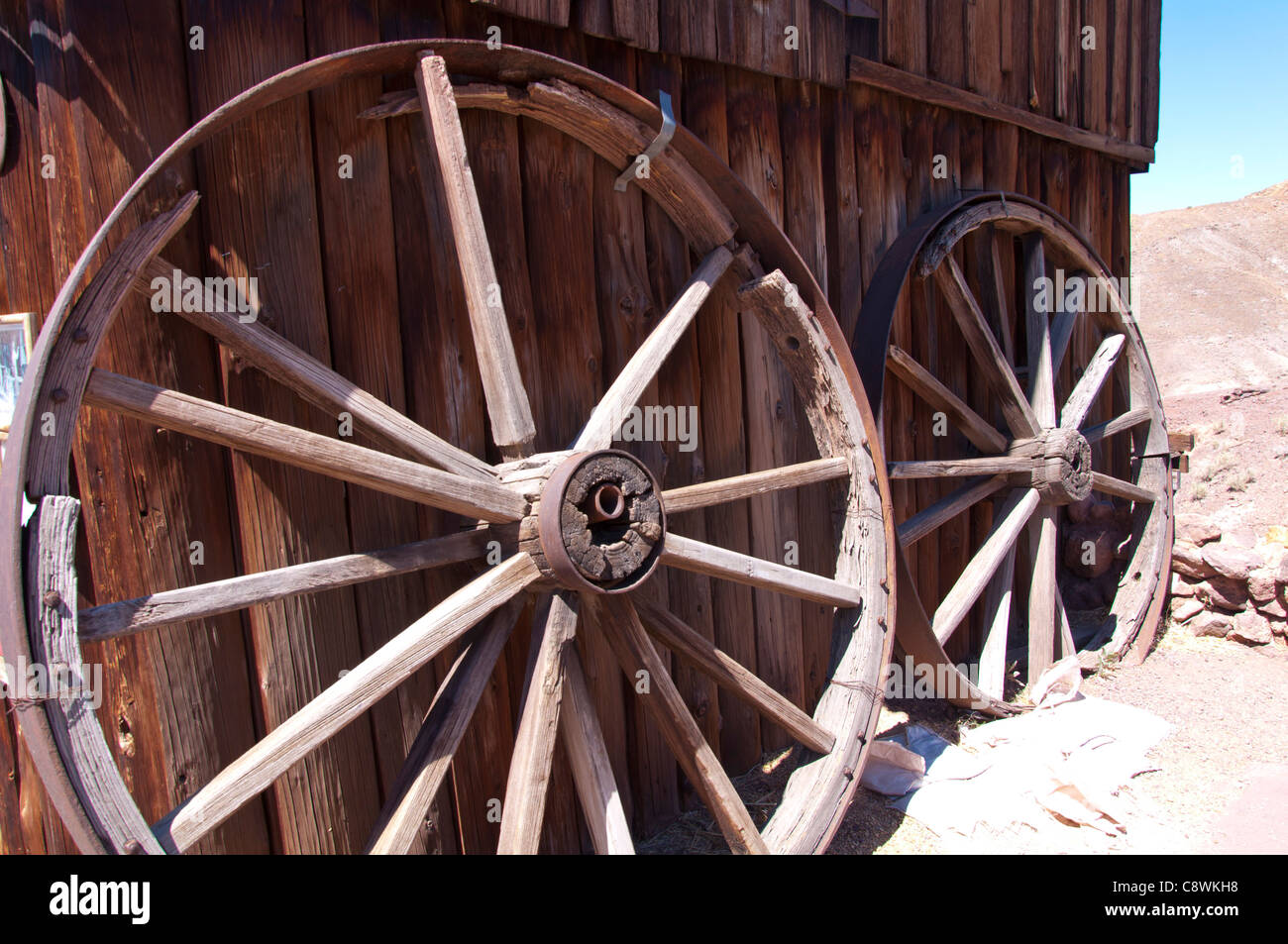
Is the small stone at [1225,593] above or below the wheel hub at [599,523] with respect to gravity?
below

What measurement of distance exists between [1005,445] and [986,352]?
404 mm

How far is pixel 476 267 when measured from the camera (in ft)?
6.81

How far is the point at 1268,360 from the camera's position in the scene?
15.3m

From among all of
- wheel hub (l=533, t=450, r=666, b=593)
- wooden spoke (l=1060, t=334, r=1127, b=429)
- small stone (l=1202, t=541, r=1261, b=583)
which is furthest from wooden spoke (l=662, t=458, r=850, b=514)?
small stone (l=1202, t=541, r=1261, b=583)

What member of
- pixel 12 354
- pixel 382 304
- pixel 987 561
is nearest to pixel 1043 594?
pixel 987 561

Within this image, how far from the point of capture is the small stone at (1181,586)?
4520 millimetres

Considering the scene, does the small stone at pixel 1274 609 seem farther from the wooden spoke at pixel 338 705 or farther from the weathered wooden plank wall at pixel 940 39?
the wooden spoke at pixel 338 705

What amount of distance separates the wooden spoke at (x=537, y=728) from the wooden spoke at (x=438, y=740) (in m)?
0.10

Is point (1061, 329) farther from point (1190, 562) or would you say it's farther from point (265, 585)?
point (265, 585)

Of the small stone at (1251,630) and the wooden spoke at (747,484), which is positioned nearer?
the wooden spoke at (747,484)

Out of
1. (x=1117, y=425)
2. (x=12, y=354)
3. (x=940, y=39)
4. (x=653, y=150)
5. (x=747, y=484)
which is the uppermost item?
(x=940, y=39)

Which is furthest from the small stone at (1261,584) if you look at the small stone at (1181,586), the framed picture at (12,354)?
the framed picture at (12,354)
